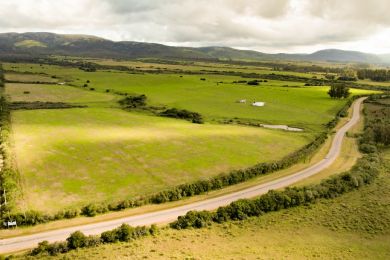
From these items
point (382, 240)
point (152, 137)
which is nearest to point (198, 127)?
point (152, 137)

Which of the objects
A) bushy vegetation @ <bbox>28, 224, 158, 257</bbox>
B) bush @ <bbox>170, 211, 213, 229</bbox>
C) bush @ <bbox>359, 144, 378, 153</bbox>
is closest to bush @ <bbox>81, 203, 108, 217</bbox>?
bushy vegetation @ <bbox>28, 224, 158, 257</bbox>

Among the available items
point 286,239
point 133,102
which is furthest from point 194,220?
point 133,102

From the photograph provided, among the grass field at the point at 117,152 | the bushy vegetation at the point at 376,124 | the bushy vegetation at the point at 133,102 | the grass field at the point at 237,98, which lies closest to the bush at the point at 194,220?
the grass field at the point at 117,152

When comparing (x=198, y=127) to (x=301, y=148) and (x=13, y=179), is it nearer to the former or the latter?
(x=301, y=148)

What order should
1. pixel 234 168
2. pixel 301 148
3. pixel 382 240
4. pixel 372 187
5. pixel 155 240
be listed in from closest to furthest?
pixel 155 240 → pixel 382 240 → pixel 372 187 → pixel 234 168 → pixel 301 148

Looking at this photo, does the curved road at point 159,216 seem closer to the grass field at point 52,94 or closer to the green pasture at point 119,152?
the green pasture at point 119,152
